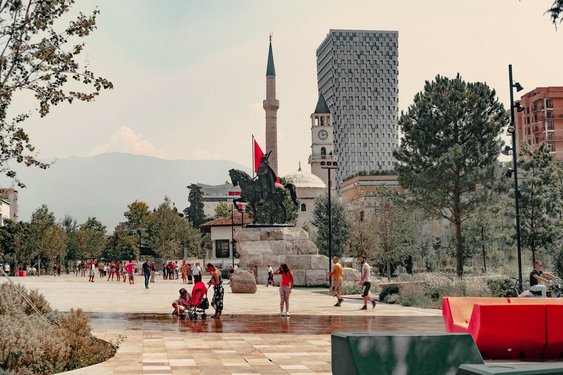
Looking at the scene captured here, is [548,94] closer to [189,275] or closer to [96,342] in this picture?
[189,275]

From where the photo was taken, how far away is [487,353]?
11.3m

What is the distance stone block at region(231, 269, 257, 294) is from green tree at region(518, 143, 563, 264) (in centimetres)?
1722

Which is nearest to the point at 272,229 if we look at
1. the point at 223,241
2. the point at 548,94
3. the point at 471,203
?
the point at 471,203

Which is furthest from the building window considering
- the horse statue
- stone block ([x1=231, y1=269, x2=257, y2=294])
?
stone block ([x1=231, y1=269, x2=257, y2=294])

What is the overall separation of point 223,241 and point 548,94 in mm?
63839

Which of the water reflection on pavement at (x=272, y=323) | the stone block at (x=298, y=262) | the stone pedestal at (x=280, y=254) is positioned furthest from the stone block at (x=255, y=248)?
the water reflection on pavement at (x=272, y=323)

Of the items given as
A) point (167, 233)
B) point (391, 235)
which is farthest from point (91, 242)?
point (391, 235)

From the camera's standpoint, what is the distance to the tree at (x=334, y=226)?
67.0m

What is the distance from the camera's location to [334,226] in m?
68.9

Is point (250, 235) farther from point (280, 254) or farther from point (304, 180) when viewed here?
point (304, 180)

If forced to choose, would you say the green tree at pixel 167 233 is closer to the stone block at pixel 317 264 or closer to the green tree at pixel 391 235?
the green tree at pixel 391 235

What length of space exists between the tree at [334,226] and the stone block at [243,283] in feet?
106

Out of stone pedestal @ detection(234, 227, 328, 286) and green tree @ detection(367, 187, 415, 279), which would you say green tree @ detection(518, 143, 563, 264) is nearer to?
green tree @ detection(367, 187, 415, 279)

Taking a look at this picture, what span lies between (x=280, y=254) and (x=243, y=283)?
26.2ft
